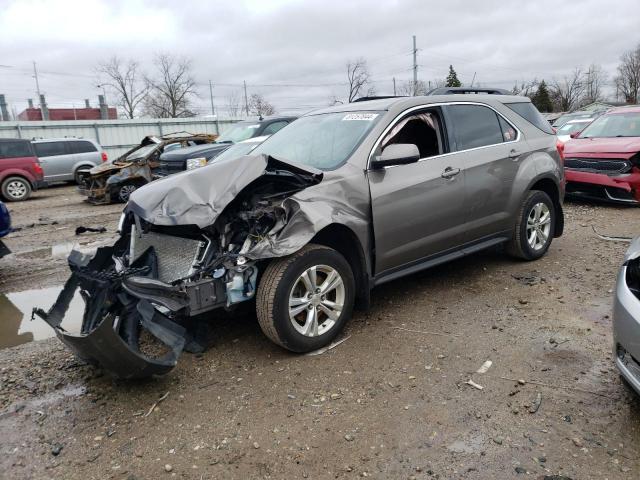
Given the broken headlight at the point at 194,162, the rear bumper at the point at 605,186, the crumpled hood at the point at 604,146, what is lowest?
the rear bumper at the point at 605,186

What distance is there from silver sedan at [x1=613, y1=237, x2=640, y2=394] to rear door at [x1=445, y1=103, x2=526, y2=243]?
179 cm

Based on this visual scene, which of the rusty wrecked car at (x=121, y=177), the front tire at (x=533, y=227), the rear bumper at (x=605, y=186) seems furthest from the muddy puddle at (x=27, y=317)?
the rear bumper at (x=605, y=186)

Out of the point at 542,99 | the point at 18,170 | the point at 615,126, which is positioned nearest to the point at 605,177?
the point at 615,126

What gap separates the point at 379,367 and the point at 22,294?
4281mm

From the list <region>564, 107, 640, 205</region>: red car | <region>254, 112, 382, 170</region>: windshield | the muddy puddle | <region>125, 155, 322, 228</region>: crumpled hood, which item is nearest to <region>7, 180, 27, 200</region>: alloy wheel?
the muddy puddle

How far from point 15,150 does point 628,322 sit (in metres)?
16.3

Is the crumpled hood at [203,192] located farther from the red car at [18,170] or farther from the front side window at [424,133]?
the red car at [18,170]

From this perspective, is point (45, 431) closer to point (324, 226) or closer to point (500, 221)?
point (324, 226)

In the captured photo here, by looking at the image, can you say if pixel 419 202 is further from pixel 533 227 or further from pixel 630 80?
pixel 630 80

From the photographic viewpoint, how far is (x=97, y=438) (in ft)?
9.08

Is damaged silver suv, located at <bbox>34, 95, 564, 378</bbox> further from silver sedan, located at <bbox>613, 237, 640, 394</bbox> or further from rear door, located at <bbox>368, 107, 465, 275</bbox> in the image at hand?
silver sedan, located at <bbox>613, 237, 640, 394</bbox>

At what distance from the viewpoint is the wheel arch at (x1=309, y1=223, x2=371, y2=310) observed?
3.68 metres

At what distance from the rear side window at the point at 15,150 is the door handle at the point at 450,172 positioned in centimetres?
1437

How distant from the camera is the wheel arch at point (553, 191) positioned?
208 inches
